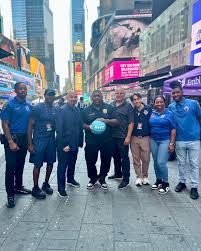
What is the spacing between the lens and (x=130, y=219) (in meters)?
3.51

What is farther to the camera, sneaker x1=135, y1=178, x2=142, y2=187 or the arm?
sneaker x1=135, y1=178, x2=142, y2=187

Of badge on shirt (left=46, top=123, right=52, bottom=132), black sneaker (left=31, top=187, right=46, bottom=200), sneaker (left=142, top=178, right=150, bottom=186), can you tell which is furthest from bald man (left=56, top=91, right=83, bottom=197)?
sneaker (left=142, top=178, right=150, bottom=186)

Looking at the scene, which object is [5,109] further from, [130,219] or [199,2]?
[199,2]

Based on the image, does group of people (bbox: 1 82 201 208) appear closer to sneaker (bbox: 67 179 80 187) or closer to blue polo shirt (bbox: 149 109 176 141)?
blue polo shirt (bbox: 149 109 176 141)

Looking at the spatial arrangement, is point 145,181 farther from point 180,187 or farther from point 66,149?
point 66,149

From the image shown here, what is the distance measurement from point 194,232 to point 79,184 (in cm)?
244

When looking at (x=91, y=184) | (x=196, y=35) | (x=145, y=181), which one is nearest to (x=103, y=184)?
(x=91, y=184)

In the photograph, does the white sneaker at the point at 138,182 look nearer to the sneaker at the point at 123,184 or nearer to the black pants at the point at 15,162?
the sneaker at the point at 123,184

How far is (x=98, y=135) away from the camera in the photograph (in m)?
4.60

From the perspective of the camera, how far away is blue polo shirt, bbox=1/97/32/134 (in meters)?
3.89

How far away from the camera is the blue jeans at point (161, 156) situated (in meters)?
4.41

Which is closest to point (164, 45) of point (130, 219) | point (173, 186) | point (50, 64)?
point (173, 186)

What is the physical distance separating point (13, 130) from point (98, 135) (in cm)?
147

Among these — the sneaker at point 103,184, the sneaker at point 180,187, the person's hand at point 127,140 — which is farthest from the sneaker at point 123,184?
the sneaker at point 180,187
